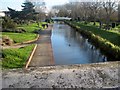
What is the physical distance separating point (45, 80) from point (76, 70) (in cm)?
161

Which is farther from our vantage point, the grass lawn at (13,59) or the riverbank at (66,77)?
the grass lawn at (13,59)

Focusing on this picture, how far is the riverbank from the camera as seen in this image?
7.26 metres

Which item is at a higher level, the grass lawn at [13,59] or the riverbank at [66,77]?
the riverbank at [66,77]

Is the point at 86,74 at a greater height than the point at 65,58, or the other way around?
the point at 86,74

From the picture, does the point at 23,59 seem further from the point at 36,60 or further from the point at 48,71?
the point at 48,71

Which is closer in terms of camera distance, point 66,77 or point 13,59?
point 66,77

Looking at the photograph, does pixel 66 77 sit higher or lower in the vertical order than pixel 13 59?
higher

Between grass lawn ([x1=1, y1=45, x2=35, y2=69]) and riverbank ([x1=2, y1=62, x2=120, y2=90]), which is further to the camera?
grass lawn ([x1=1, y1=45, x2=35, y2=69])

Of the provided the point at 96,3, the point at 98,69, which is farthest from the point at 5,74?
the point at 96,3

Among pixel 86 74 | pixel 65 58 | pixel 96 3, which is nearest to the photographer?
pixel 86 74

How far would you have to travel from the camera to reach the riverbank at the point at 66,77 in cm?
726

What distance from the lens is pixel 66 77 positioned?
796 cm

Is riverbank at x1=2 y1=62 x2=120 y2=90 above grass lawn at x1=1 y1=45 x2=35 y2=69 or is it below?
above

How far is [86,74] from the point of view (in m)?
8.34
